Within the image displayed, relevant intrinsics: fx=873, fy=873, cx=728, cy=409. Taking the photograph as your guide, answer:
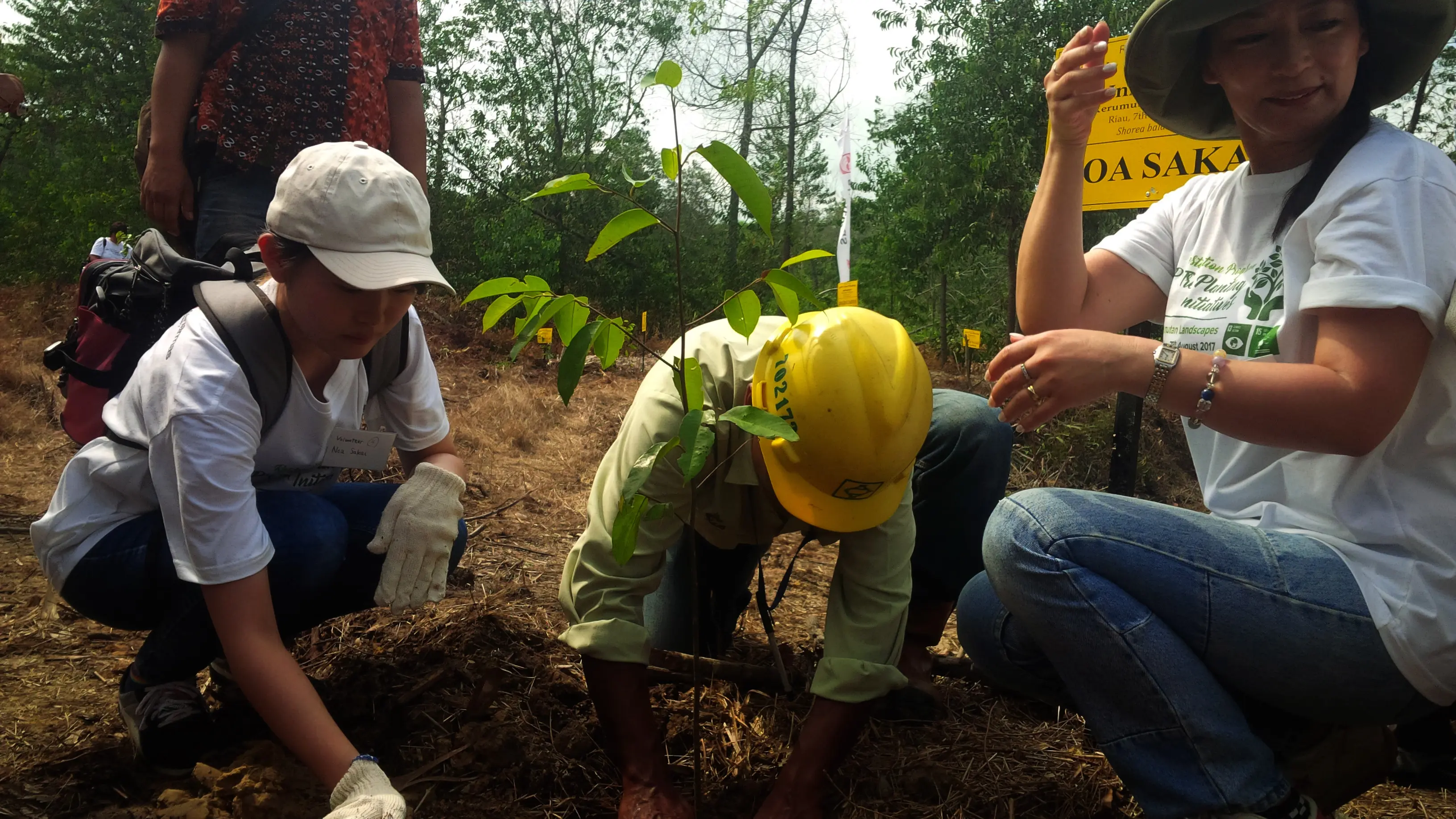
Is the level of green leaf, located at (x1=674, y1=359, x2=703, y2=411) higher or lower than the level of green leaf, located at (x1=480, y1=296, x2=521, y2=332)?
lower

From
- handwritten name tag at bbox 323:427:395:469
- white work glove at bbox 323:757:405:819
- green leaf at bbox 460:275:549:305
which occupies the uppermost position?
green leaf at bbox 460:275:549:305

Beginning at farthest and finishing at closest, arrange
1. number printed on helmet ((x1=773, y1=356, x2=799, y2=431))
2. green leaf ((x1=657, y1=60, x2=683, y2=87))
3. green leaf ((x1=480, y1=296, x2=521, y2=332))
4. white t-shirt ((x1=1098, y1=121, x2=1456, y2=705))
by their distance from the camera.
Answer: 1. number printed on helmet ((x1=773, y1=356, x2=799, y2=431))
2. white t-shirt ((x1=1098, y1=121, x2=1456, y2=705))
3. green leaf ((x1=480, y1=296, x2=521, y2=332))
4. green leaf ((x1=657, y1=60, x2=683, y2=87))

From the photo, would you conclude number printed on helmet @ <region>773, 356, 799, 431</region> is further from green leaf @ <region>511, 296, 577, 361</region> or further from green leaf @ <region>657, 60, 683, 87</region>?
green leaf @ <region>657, 60, 683, 87</region>

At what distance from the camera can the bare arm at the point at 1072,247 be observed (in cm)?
161

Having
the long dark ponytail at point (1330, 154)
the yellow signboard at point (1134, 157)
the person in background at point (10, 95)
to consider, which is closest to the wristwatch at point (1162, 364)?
the long dark ponytail at point (1330, 154)

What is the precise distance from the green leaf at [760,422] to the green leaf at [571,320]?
0.74ft

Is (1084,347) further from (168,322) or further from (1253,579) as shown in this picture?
(168,322)

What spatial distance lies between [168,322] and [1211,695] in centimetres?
201

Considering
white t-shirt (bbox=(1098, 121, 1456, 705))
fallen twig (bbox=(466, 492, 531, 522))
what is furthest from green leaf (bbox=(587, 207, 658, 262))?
fallen twig (bbox=(466, 492, 531, 522))

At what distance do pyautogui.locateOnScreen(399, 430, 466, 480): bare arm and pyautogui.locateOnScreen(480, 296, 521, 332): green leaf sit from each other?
0.75 meters

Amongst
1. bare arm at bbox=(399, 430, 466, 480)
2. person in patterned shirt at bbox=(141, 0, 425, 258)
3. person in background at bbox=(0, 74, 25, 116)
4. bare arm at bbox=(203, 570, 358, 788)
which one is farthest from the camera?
person in background at bbox=(0, 74, 25, 116)

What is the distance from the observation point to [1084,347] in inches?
52.7

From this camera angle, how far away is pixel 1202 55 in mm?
1639

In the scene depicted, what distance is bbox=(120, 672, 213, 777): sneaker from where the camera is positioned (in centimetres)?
166
